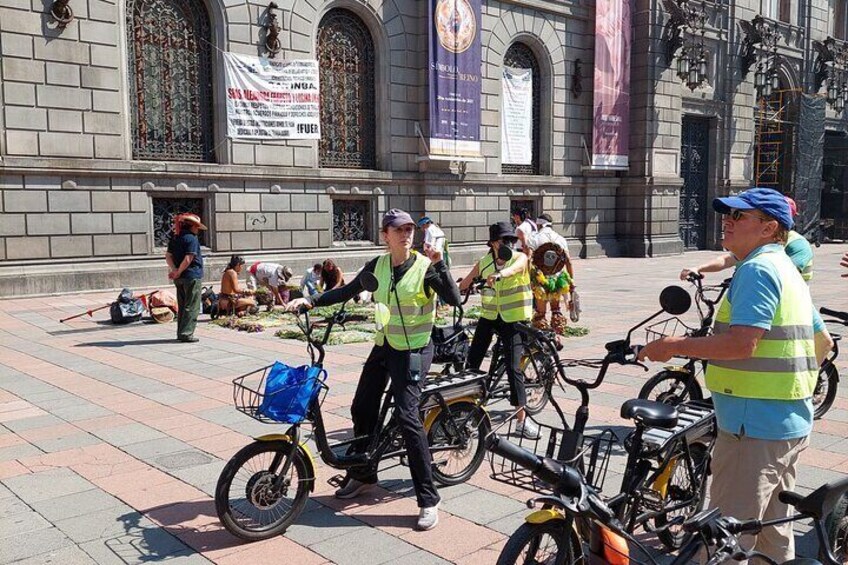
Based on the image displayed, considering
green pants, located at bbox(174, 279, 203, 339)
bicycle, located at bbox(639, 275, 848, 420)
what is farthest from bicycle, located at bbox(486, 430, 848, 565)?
green pants, located at bbox(174, 279, 203, 339)

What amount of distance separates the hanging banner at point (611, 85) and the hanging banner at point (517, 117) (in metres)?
2.46

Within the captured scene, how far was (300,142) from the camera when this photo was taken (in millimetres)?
18000

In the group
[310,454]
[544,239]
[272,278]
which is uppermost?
[544,239]

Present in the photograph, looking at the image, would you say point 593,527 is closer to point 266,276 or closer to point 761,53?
point 266,276

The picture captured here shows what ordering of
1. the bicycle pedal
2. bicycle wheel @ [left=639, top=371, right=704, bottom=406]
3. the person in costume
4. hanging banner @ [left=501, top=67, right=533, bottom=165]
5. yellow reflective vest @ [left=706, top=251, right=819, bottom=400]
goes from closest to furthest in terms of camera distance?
1. yellow reflective vest @ [left=706, top=251, right=819, bottom=400]
2. the bicycle pedal
3. bicycle wheel @ [left=639, top=371, right=704, bottom=406]
4. the person in costume
5. hanging banner @ [left=501, top=67, right=533, bottom=165]

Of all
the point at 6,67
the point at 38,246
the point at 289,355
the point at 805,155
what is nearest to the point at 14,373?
the point at 289,355

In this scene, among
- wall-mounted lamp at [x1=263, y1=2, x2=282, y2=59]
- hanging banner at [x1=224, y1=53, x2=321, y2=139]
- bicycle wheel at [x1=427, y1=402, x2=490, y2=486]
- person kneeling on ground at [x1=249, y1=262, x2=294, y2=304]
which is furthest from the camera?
wall-mounted lamp at [x1=263, y1=2, x2=282, y2=59]

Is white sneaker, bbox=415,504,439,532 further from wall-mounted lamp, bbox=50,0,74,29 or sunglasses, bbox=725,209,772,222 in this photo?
wall-mounted lamp, bbox=50,0,74,29

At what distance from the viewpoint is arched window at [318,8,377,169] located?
18.8 metres

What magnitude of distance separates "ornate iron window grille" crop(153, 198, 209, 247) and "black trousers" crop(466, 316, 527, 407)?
11455mm

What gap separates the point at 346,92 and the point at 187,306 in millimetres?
9863

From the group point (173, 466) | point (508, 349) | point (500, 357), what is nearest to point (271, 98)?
point (500, 357)

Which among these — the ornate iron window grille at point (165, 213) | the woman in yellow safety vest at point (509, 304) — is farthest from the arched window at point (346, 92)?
the woman in yellow safety vest at point (509, 304)

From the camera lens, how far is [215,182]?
661 inches
